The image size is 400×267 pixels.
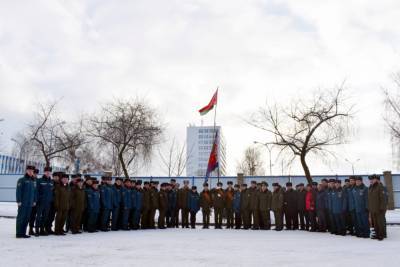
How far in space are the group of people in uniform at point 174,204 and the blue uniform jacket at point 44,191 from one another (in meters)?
0.03

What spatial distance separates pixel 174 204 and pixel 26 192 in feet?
23.2

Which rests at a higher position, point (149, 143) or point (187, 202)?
point (149, 143)

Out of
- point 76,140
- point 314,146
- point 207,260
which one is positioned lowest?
point 207,260

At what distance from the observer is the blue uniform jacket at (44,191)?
1160cm

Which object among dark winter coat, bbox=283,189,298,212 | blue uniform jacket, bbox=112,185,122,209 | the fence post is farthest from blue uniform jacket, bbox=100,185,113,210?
the fence post

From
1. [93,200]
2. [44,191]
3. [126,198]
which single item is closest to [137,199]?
[126,198]

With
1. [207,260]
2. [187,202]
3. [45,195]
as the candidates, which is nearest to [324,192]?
[187,202]

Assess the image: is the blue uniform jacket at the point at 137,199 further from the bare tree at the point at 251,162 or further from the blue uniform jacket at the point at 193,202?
the bare tree at the point at 251,162

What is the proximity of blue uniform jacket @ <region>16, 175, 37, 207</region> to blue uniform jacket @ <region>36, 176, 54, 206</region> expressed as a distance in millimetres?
447

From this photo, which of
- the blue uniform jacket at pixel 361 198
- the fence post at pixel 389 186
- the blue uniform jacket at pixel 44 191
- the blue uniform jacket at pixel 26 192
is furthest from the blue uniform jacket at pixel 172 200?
the fence post at pixel 389 186

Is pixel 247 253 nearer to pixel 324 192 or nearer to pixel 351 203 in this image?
pixel 351 203

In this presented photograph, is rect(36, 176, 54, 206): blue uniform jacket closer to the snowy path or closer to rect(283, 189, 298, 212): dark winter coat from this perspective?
the snowy path

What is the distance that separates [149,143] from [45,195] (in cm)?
1536

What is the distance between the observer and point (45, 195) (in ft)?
38.4
